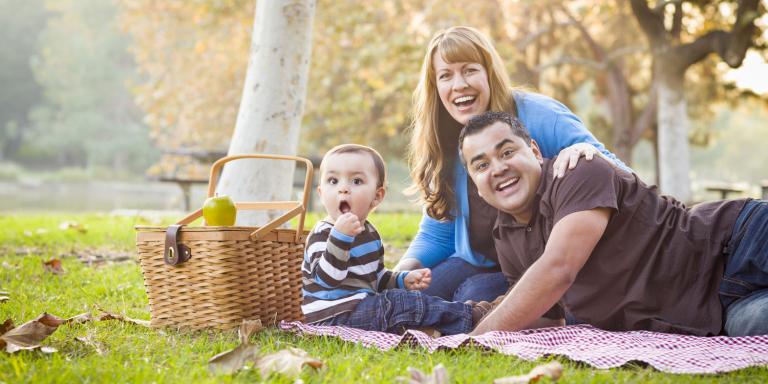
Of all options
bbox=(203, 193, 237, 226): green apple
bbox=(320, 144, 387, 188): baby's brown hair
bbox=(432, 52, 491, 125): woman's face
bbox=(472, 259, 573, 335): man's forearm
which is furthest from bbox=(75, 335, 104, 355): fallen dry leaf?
bbox=(432, 52, 491, 125): woman's face

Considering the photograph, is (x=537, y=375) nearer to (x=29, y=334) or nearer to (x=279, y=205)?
(x=279, y=205)

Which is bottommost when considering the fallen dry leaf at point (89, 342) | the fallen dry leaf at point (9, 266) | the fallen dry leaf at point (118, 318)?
the fallen dry leaf at point (9, 266)

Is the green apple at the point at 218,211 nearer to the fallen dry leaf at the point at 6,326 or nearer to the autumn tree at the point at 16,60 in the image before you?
the fallen dry leaf at the point at 6,326

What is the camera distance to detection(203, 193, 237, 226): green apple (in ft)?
11.3

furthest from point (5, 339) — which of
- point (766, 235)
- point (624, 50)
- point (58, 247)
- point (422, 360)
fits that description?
point (624, 50)

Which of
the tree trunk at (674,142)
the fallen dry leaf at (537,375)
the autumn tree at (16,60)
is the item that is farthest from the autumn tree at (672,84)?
the autumn tree at (16,60)

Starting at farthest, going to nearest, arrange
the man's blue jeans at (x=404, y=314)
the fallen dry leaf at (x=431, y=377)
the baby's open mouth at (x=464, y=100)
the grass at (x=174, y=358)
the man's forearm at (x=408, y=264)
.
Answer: the man's forearm at (x=408, y=264) < the baby's open mouth at (x=464, y=100) < the man's blue jeans at (x=404, y=314) < the grass at (x=174, y=358) < the fallen dry leaf at (x=431, y=377)

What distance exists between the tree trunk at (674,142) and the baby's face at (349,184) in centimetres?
1222

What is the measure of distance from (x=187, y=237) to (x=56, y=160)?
5457 cm

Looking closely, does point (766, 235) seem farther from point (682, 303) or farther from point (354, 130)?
point (354, 130)

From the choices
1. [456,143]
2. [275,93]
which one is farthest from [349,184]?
[275,93]

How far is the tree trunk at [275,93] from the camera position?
607cm

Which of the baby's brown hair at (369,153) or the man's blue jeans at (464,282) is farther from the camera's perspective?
the man's blue jeans at (464,282)

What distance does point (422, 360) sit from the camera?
113 inches
